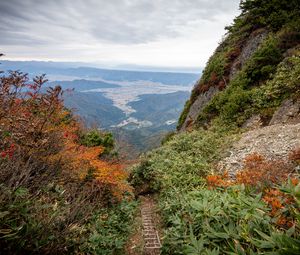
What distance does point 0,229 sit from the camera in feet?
11.9

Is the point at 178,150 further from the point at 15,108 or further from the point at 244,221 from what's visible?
the point at 244,221

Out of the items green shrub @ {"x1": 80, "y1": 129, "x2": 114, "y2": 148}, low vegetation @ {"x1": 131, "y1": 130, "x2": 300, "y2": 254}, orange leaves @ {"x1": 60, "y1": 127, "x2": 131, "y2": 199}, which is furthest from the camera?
green shrub @ {"x1": 80, "y1": 129, "x2": 114, "y2": 148}

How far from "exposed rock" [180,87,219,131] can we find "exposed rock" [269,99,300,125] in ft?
31.3

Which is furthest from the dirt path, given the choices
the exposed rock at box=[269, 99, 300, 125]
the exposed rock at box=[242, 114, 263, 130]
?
the exposed rock at box=[269, 99, 300, 125]

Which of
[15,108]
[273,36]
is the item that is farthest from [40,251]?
[273,36]

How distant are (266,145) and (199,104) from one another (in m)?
14.5

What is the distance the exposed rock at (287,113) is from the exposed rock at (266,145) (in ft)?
2.25

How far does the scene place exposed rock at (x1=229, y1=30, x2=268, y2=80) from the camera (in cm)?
2242

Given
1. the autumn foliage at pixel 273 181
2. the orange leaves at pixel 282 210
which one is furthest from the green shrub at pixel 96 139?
the orange leaves at pixel 282 210

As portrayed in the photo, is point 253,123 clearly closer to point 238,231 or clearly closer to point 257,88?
point 257,88

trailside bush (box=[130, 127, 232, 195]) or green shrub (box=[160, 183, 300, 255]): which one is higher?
green shrub (box=[160, 183, 300, 255])

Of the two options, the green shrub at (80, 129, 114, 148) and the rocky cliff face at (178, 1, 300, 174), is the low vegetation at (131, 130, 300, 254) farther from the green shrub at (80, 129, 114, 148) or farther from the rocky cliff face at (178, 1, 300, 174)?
the green shrub at (80, 129, 114, 148)

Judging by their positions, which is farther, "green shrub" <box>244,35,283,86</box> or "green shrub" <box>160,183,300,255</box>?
"green shrub" <box>244,35,283,86</box>

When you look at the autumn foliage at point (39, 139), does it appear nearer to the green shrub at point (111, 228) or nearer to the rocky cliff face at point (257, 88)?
the green shrub at point (111, 228)
